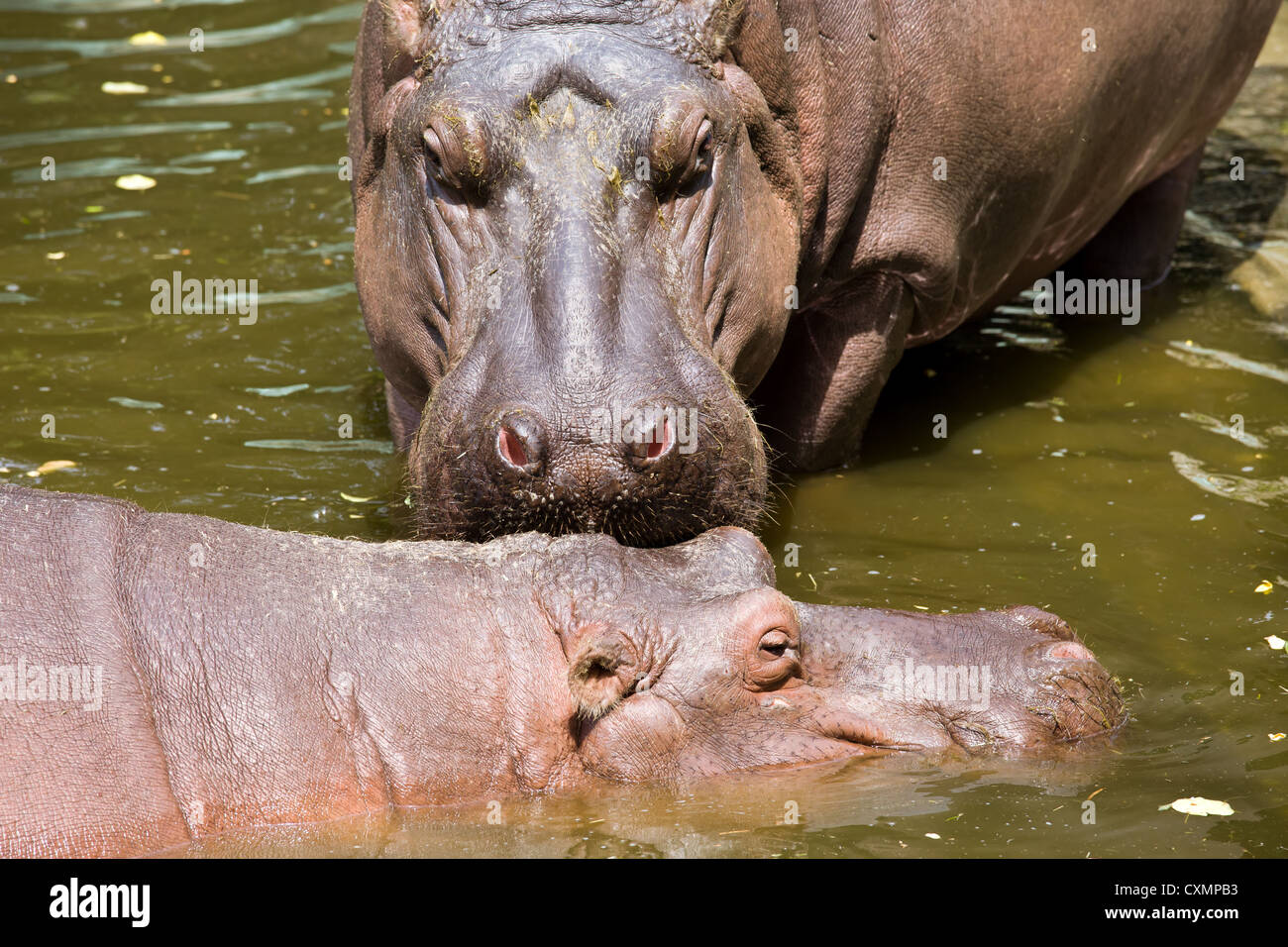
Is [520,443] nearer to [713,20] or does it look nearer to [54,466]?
[713,20]

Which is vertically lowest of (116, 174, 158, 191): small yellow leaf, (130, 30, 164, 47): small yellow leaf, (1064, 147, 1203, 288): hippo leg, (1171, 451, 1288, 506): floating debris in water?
(1171, 451, 1288, 506): floating debris in water

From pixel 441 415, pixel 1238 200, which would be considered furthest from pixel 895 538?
pixel 1238 200

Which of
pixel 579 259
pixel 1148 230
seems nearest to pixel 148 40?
pixel 1148 230

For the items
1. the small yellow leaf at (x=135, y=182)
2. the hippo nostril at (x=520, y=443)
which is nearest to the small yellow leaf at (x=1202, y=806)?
the hippo nostril at (x=520, y=443)

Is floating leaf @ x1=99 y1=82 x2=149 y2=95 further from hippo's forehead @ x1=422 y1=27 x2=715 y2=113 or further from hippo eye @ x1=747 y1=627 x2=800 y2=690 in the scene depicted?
hippo eye @ x1=747 y1=627 x2=800 y2=690

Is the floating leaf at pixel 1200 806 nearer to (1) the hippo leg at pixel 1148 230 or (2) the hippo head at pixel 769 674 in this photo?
(2) the hippo head at pixel 769 674

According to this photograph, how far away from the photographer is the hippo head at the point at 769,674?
14.5 feet

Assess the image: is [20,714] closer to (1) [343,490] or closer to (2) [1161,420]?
(1) [343,490]

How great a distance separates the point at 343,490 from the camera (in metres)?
6.61

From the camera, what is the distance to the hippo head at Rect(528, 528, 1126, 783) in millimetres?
4406

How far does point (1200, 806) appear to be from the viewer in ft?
14.8

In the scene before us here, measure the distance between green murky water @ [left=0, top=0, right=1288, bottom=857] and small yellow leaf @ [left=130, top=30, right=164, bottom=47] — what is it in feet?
3.47

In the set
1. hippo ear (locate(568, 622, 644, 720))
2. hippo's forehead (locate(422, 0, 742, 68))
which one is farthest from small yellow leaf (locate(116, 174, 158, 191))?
hippo ear (locate(568, 622, 644, 720))

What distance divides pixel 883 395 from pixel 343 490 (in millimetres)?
2662
